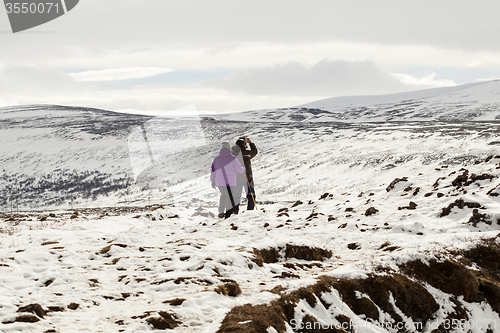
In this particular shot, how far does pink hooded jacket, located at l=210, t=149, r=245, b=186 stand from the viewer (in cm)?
1185

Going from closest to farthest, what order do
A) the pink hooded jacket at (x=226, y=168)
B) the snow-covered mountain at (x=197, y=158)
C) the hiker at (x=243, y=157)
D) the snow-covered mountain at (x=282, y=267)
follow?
the snow-covered mountain at (x=282, y=267)
the pink hooded jacket at (x=226, y=168)
the hiker at (x=243, y=157)
the snow-covered mountain at (x=197, y=158)

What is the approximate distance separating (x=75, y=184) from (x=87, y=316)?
55997 millimetres

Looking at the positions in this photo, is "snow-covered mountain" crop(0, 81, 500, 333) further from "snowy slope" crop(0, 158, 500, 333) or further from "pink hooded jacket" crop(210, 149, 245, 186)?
"pink hooded jacket" crop(210, 149, 245, 186)

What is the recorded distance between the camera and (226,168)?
468 inches

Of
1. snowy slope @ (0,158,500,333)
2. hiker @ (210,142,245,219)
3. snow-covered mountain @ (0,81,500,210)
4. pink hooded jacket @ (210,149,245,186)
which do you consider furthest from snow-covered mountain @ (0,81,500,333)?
snow-covered mountain @ (0,81,500,210)

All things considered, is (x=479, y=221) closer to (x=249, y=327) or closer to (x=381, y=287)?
(x=381, y=287)

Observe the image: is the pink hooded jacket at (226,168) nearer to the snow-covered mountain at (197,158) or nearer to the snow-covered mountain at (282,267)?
the snow-covered mountain at (282,267)

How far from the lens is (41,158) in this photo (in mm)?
74250

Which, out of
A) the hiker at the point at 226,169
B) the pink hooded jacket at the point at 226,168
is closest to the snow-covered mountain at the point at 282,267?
the hiker at the point at 226,169

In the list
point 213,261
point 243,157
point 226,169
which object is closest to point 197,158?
point 243,157

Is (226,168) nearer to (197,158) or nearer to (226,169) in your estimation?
(226,169)

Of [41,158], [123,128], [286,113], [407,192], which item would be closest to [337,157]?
[407,192]

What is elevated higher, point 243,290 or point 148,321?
point 148,321

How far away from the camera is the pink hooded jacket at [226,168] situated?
1185 cm
